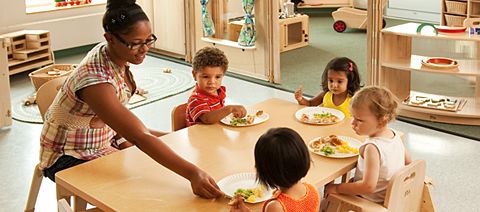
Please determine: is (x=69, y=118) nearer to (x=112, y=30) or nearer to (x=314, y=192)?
(x=112, y=30)

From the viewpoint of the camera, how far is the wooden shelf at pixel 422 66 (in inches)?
177

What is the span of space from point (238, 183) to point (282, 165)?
1.23 feet

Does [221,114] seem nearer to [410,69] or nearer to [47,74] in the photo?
[410,69]

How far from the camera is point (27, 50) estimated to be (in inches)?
242

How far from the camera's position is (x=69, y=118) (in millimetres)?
2582

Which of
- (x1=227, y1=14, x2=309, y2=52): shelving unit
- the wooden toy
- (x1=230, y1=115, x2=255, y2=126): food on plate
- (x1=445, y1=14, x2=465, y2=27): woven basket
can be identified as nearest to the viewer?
(x1=230, y1=115, x2=255, y2=126): food on plate

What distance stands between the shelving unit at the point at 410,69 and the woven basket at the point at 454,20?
18 centimetres

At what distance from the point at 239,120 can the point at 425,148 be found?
5.77 feet

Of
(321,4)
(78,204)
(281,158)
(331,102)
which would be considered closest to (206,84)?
(331,102)

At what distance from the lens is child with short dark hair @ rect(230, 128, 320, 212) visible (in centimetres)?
191

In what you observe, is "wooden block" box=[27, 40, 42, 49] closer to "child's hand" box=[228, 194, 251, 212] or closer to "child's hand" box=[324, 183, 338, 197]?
"child's hand" box=[324, 183, 338, 197]

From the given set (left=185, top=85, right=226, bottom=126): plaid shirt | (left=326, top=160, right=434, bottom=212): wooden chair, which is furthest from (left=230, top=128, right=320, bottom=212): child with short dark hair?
(left=185, top=85, right=226, bottom=126): plaid shirt

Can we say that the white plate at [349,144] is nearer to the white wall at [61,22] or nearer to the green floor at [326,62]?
the green floor at [326,62]

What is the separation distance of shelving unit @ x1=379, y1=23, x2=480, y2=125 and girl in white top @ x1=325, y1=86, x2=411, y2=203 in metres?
2.13
